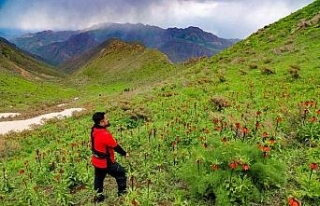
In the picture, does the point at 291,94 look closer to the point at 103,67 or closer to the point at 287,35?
the point at 287,35

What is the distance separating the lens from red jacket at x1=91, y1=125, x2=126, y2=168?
10.3 m

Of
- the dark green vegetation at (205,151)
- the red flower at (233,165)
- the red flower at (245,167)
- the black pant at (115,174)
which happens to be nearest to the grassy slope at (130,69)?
the dark green vegetation at (205,151)

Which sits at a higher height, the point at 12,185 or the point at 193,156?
the point at 193,156

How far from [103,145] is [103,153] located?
0.79 ft

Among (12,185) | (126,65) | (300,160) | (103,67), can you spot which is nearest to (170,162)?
(300,160)

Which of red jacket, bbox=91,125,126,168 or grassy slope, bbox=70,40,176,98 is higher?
grassy slope, bbox=70,40,176,98

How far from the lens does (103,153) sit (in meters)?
10.4

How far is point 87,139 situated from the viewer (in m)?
17.8

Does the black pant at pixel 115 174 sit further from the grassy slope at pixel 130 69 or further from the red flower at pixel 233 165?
the grassy slope at pixel 130 69

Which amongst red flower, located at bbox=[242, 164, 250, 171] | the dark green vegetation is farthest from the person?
red flower, located at bbox=[242, 164, 250, 171]

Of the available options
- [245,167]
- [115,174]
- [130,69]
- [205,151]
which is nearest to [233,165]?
[245,167]

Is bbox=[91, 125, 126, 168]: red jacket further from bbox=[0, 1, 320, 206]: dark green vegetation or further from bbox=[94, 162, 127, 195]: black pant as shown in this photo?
bbox=[0, 1, 320, 206]: dark green vegetation

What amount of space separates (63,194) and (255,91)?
41.8ft

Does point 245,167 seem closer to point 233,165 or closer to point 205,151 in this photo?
point 233,165
